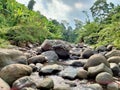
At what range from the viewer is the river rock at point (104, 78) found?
7.84 m

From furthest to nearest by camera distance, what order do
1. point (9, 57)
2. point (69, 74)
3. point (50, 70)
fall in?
point (50, 70), point (9, 57), point (69, 74)

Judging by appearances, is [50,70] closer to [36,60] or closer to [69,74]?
[69,74]

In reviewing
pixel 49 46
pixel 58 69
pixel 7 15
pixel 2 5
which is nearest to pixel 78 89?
pixel 58 69

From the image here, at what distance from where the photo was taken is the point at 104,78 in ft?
25.9

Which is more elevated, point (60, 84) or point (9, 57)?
point (9, 57)

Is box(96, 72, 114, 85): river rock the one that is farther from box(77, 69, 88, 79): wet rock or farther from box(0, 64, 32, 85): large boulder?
box(0, 64, 32, 85): large boulder

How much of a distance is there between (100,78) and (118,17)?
1.85m

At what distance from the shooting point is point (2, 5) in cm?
2267

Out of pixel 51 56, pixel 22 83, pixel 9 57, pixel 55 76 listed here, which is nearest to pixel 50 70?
pixel 55 76

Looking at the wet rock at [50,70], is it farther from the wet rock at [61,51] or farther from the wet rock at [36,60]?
the wet rock at [61,51]

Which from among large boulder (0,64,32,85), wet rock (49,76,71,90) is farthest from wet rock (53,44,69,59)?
large boulder (0,64,32,85)

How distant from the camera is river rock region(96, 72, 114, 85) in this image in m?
7.84

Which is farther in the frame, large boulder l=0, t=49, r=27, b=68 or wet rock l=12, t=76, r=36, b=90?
large boulder l=0, t=49, r=27, b=68

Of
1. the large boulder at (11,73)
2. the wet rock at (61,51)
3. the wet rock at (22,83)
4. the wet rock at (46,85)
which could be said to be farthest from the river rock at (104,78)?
the wet rock at (61,51)
